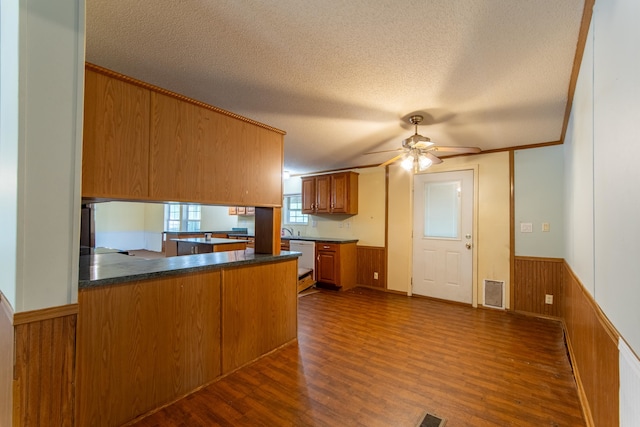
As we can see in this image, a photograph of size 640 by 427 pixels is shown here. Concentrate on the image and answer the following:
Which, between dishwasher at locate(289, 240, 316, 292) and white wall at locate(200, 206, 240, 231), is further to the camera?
white wall at locate(200, 206, 240, 231)

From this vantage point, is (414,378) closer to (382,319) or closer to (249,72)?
(382,319)

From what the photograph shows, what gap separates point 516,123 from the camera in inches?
112

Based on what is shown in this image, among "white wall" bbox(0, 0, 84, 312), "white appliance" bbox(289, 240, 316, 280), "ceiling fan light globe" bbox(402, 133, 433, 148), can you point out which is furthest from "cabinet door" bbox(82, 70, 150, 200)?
"white appliance" bbox(289, 240, 316, 280)

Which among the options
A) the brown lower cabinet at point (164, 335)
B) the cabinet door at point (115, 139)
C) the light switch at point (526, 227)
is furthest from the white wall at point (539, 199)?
the cabinet door at point (115, 139)

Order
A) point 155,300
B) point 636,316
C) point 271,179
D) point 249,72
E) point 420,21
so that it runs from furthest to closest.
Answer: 1. point 271,179
2. point 249,72
3. point 155,300
4. point 420,21
5. point 636,316

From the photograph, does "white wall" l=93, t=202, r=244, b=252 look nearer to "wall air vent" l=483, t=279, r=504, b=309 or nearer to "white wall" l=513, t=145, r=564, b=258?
"wall air vent" l=483, t=279, r=504, b=309

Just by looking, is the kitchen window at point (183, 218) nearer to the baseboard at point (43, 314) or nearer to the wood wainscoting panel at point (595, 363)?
the baseboard at point (43, 314)

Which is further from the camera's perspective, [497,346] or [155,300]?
[497,346]

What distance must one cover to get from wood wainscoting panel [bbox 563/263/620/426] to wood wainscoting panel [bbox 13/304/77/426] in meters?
2.34

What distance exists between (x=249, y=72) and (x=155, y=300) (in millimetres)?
1666

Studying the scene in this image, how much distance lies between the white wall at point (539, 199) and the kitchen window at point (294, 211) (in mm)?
3831

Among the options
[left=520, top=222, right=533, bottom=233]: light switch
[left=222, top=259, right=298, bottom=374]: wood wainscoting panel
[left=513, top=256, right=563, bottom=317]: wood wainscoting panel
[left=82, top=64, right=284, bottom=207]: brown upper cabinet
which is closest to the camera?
[left=82, top=64, right=284, bottom=207]: brown upper cabinet

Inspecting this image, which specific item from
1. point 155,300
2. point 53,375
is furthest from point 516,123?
point 53,375

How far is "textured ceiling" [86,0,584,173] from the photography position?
4.61 ft
